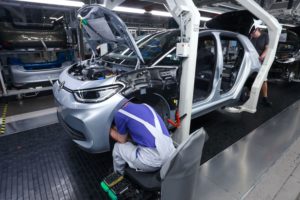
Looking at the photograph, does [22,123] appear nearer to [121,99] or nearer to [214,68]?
[121,99]

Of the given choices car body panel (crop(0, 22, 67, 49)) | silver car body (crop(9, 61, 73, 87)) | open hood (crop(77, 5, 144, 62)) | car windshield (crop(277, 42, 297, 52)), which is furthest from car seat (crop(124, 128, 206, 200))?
car windshield (crop(277, 42, 297, 52))

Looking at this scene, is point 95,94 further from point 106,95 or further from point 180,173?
point 180,173

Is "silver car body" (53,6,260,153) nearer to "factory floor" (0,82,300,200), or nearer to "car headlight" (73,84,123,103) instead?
"car headlight" (73,84,123,103)

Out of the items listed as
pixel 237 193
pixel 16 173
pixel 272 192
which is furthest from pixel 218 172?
pixel 16 173

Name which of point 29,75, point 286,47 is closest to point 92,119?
point 29,75

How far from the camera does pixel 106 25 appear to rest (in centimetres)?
191

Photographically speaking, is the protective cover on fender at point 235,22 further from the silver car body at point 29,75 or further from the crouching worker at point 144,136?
the silver car body at point 29,75

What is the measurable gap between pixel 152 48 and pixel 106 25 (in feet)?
2.01

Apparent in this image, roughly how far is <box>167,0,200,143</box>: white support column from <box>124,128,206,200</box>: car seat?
911 mm

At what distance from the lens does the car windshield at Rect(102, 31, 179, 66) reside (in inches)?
81.1

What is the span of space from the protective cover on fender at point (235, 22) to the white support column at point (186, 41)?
6.12ft

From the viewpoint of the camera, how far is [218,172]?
186 centimetres

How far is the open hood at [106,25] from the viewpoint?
5.72 ft

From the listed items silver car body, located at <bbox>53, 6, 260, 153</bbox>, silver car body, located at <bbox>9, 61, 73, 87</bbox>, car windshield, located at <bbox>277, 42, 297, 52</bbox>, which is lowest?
silver car body, located at <bbox>9, 61, 73, 87</bbox>
